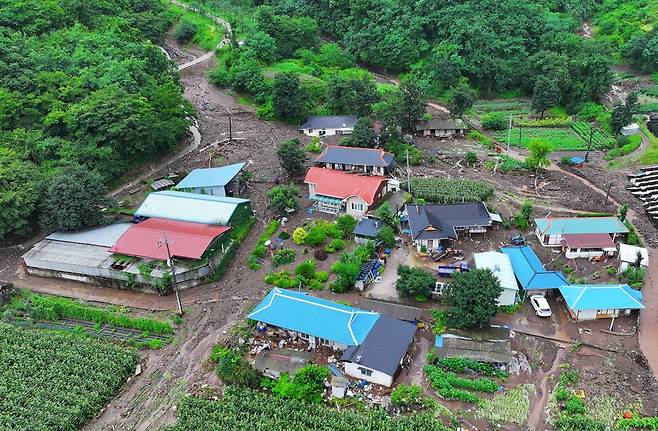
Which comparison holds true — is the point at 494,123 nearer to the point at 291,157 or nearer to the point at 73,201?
the point at 291,157

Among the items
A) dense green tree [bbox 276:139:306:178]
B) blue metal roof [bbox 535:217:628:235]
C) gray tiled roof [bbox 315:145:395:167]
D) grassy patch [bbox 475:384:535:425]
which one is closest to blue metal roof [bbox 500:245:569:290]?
blue metal roof [bbox 535:217:628:235]

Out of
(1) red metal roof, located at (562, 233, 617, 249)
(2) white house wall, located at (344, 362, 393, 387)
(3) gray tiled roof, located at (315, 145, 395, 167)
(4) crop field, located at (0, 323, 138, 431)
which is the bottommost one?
(4) crop field, located at (0, 323, 138, 431)

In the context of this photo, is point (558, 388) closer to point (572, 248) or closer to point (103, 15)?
point (572, 248)

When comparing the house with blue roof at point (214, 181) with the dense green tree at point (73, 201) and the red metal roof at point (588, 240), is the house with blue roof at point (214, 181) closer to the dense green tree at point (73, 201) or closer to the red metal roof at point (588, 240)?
the dense green tree at point (73, 201)

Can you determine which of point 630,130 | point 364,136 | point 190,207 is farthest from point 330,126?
point 630,130

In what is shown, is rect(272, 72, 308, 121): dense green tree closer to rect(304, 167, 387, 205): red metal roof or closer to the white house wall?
rect(304, 167, 387, 205): red metal roof

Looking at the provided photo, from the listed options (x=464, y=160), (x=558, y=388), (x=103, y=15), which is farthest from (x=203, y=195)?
(x=103, y=15)
